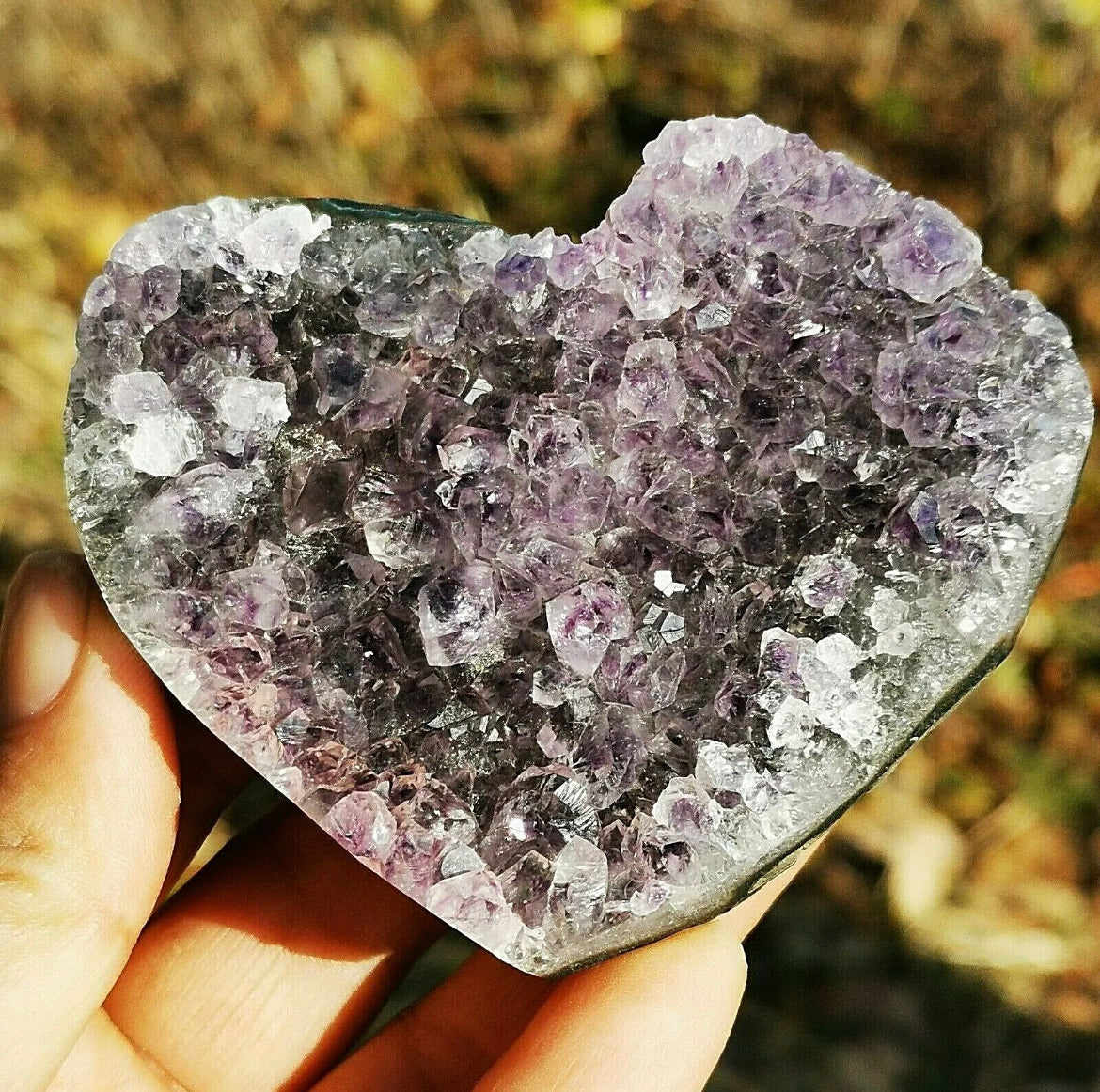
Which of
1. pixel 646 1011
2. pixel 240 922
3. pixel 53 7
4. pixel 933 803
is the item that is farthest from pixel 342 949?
pixel 53 7

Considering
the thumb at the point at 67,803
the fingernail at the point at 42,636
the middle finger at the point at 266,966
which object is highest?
the fingernail at the point at 42,636

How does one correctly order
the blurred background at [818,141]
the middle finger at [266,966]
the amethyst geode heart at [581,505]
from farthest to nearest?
the blurred background at [818,141]
the middle finger at [266,966]
the amethyst geode heart at [581,505]

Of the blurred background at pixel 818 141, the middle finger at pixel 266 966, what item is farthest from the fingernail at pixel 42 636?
the blurred background at pixel 818 141

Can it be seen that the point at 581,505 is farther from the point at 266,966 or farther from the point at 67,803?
the point at 266,966

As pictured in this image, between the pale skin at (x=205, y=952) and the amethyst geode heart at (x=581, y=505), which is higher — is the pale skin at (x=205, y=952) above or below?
below

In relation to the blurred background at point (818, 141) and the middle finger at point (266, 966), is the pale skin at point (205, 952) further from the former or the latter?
the blurred background at point (818, 141)

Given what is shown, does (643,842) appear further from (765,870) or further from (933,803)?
(933,803)

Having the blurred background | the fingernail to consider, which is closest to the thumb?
the fingernail
